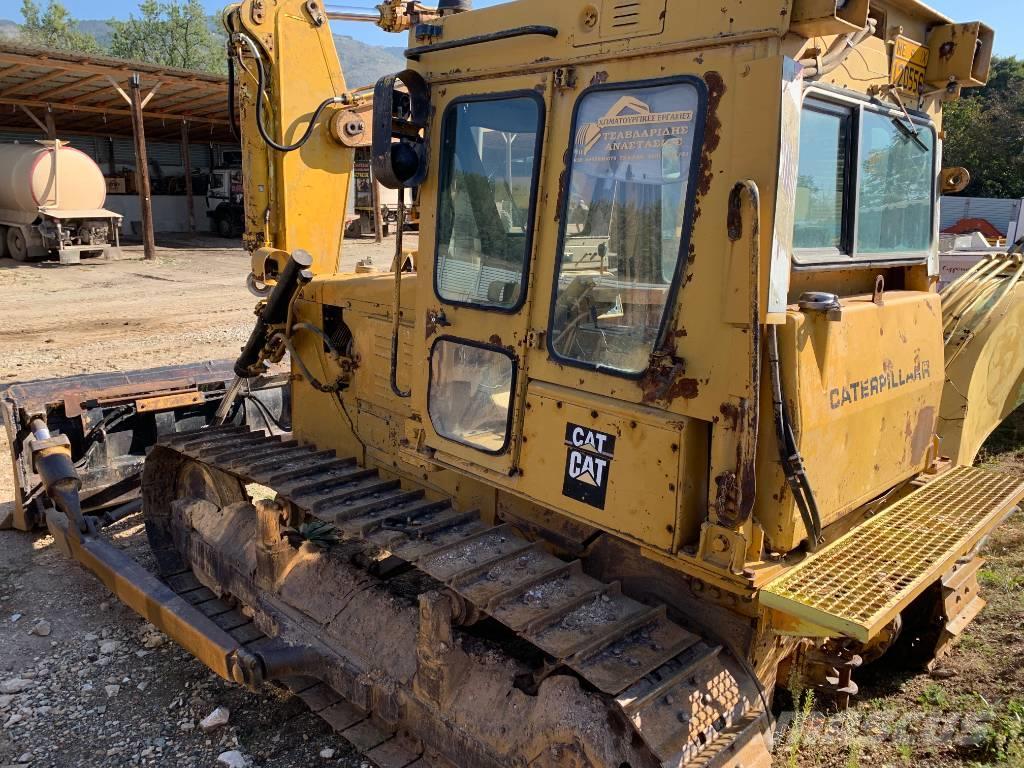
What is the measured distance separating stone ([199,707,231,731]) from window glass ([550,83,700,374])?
2508mm

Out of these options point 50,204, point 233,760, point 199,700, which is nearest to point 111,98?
point 50,204

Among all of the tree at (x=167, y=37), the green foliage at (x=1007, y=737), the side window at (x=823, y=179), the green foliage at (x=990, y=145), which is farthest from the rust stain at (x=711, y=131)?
the tree at (x=167, y=37)

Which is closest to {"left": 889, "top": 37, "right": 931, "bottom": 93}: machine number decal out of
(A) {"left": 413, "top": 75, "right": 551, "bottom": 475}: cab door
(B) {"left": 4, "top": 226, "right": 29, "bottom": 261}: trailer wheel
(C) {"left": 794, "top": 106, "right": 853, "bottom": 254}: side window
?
(C) {"left": 794, "top": 106, "right": 853, "bottom": 254}: side window

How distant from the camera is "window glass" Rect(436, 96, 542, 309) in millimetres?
3078

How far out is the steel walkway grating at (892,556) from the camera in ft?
8.21

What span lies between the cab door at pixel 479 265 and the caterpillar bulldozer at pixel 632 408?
0.01 meters

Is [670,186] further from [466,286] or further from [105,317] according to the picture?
[105,317]

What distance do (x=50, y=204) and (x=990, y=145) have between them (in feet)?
89.1

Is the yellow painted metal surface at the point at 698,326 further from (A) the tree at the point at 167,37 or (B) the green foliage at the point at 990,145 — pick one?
(A) the tree at the point at 167,37

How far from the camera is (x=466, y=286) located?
11.0 ft

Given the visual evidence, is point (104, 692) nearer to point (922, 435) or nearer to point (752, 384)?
point (752, 384)

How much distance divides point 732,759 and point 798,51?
2.22 meters

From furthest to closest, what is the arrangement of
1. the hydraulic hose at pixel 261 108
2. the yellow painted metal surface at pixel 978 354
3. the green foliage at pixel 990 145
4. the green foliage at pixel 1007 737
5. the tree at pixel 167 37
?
the tree at pixel 167 37 → the green foliage at pixel 990 145 → the yellow painted metal surface at pixel 978 354 → the hydraulic hose at pixel 261 108 → the green foliage at pixel 1007 737

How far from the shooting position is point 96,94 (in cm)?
2300
